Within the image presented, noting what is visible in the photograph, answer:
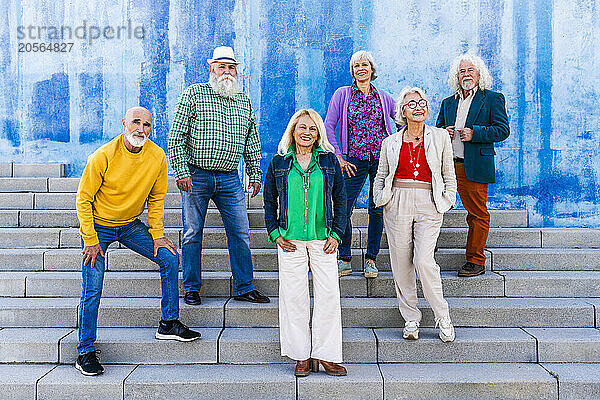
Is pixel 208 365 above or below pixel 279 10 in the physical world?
below

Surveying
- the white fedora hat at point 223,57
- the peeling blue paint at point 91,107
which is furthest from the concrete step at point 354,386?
the peeling blue paint at point 91,107

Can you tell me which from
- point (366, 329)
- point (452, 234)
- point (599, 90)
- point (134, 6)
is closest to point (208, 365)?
point (366, 329)

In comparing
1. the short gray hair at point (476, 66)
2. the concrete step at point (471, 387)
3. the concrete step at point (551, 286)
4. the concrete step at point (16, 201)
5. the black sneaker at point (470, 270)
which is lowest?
the concrete step at point (471, 387)

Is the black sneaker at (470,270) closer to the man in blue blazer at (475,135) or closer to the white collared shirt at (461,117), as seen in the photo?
the man in blue blazer at (475,135)

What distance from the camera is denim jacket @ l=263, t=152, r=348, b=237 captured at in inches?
142

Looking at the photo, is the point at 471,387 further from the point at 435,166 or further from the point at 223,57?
the point at 223,57

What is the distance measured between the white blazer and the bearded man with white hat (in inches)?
49.5

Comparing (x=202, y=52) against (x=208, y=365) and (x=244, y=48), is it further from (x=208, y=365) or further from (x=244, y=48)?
(x=208, y=365)

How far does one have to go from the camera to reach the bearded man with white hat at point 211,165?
13.9ft

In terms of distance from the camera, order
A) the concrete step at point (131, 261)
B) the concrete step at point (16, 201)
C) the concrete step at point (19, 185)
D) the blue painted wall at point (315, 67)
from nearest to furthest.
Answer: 1. the concrete step at point (131, 261)
2. the concrete step at point (16, 201)
3. the concrete step at point (19, 185)
4. the blue painted wall at point (315, 67)

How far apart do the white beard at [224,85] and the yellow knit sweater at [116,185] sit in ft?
2.74

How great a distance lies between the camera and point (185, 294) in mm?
4309

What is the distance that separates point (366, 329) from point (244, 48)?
13.8ft

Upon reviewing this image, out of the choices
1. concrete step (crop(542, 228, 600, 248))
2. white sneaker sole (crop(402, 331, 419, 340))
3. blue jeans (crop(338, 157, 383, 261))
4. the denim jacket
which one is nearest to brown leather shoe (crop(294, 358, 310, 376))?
white sneaker sole (crop(402, 331, 419, 340))
